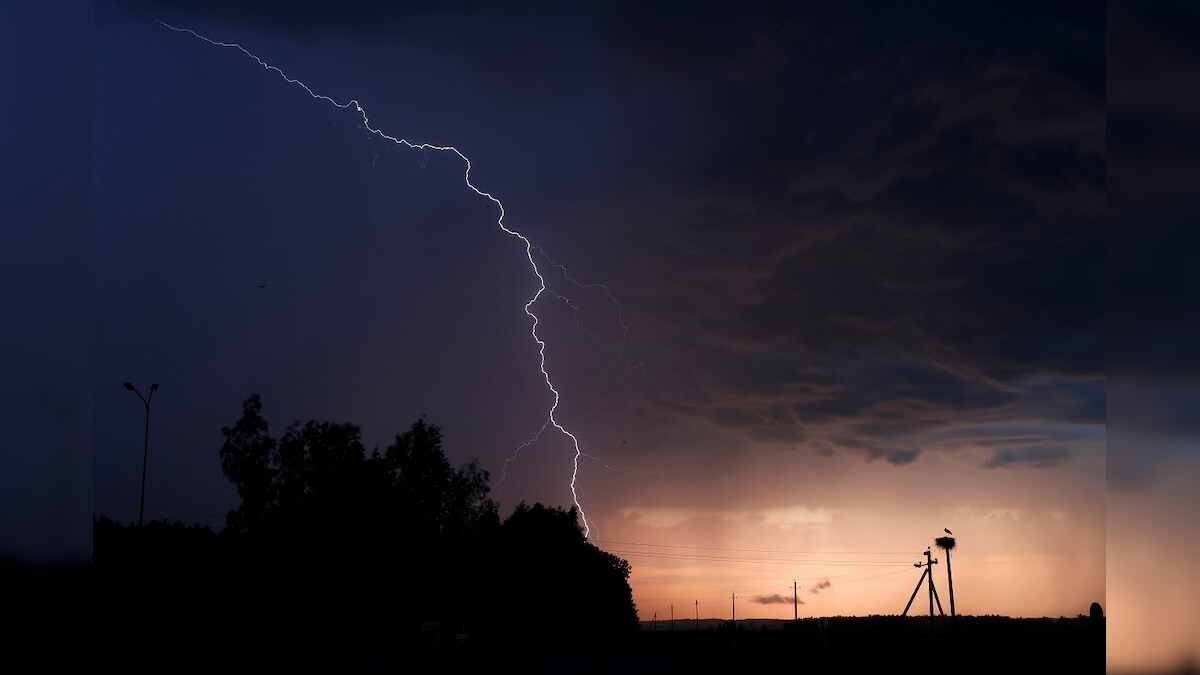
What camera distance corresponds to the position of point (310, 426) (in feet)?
108

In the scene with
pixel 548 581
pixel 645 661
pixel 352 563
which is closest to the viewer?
pixel 645 661

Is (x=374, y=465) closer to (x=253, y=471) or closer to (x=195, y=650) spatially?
(x=253, y=471)

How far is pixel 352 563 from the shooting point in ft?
105

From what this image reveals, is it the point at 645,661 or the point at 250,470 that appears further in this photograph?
the point at 250,470

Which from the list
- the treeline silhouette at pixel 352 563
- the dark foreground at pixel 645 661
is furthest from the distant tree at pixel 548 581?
the dark foreground at pixel 645 661

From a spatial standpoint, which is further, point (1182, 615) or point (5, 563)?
point (5, 563)

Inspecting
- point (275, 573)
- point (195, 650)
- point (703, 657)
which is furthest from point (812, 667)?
point (275, 573)

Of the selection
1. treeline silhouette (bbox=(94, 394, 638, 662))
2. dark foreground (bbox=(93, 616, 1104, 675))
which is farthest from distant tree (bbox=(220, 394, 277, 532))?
dark foreground (bbox=(93, 616, 1104, 675))

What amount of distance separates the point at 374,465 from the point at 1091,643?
23845 mm

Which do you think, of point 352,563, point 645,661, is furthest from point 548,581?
point 645,661

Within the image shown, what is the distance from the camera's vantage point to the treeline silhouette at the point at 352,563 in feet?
69.6

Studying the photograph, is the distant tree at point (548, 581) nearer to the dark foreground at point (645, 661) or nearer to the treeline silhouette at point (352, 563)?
the treeline silhouette at point (352, 563)

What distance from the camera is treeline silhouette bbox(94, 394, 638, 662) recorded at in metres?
21.2

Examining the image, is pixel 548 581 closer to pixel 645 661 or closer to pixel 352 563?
pixel 352 563
